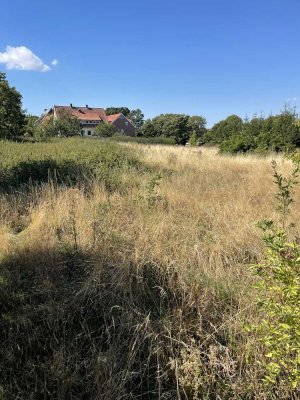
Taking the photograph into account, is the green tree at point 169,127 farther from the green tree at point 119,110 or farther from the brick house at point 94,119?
the green tree at point 119,110

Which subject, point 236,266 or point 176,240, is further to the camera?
point 176,240

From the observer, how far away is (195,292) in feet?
9.21

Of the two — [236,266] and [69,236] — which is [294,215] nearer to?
[236,266]

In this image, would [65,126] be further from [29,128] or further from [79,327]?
[79,327]

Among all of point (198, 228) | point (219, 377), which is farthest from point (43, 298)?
point (198, 228)

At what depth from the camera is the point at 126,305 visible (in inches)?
107

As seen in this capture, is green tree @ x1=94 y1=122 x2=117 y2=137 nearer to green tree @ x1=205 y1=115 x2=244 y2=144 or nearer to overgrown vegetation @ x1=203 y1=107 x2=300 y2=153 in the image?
green tree @ x1=205 y1=115 x2=244 y2=144

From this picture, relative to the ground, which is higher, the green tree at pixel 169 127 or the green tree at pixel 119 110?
the green tree at pixel 119 110

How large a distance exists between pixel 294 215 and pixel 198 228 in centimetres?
166

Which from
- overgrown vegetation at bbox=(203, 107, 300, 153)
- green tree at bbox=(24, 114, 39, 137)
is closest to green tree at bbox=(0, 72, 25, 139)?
green tree at bbox=(24, 114, 39, 137)

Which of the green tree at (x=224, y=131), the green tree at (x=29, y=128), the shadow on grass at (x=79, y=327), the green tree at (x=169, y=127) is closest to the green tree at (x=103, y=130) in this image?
the green tree at (x=29, y=128)

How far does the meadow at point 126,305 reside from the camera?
213cm

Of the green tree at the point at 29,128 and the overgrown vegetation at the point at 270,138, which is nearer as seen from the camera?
the overgrown vegetation at the point at 270,138

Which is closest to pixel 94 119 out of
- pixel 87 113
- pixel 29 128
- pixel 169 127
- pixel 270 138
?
pixel 87 113
